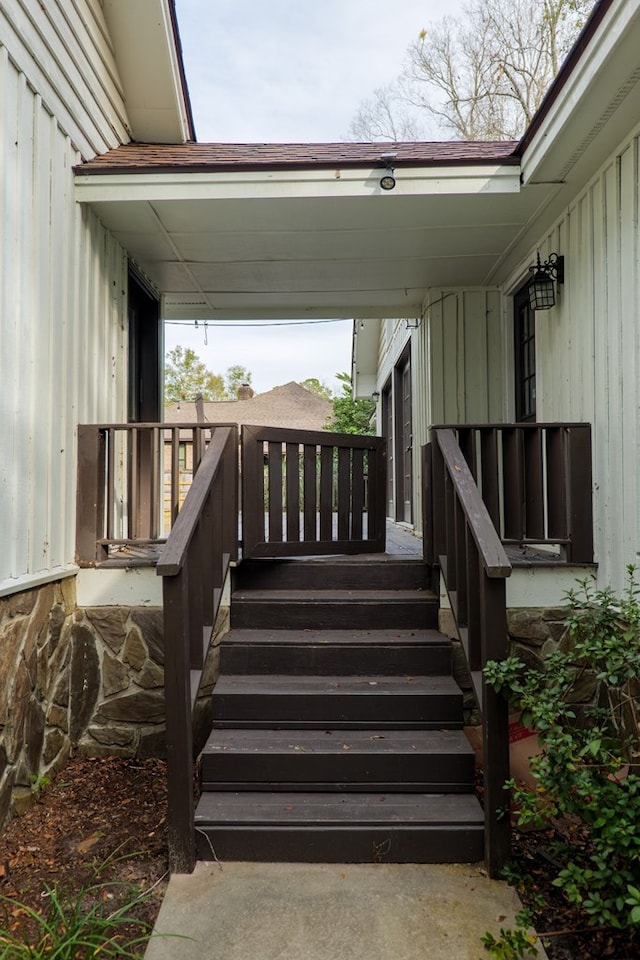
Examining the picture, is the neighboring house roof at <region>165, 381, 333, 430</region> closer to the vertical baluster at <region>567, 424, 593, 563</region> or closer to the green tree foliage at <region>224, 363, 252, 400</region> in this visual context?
the green tree foliage at <region>224, 363, 252, 400</region>

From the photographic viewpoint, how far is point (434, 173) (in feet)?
11.2

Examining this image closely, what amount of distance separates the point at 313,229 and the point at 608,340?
1973 millimetres

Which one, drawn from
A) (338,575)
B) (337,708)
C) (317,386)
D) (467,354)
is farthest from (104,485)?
(317,386)

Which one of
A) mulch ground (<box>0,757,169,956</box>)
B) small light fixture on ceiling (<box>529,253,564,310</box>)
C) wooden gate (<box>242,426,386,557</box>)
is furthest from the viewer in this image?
small light fixture on ceiling (<box>529,253,564,310</box>)

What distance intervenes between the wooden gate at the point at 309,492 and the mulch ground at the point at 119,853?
4.45 ft

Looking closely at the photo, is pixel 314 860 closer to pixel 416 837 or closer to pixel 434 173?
pixel 416 837

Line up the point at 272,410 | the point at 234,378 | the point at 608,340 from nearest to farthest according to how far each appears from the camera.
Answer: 1. the point at 608,340
2. the point at 272,410
3. the point at 234,378

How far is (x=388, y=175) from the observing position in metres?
3.39

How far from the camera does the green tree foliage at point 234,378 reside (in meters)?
36.1

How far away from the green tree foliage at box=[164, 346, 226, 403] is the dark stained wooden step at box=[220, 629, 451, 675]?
29.1 m

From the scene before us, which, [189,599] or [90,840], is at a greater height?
[189,599]

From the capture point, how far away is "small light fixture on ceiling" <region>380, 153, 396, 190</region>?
11.0 ft

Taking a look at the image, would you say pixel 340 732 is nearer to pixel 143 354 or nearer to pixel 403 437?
pixel 143 354

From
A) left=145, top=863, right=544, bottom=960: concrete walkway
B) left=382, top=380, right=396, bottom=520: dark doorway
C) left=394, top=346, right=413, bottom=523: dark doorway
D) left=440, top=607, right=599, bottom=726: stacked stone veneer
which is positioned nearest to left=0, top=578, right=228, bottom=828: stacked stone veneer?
left=145, top=863, right=544, bottom=960: concrete walkway
